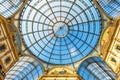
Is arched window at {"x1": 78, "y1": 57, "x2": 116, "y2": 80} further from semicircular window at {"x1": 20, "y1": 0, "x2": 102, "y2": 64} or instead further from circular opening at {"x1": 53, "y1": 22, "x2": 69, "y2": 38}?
circular opening at {"x1": 53, "y1": 22, "x2": 69, "y2": 38}

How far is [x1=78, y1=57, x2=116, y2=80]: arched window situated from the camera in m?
39.9

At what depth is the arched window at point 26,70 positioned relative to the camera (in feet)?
139

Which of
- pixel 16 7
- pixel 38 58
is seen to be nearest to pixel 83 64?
pixel 38 58

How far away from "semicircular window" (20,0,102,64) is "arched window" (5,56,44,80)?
5.97 ft

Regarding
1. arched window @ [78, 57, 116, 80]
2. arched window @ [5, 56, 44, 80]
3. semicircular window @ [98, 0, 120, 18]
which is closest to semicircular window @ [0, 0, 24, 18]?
arched window @ [5, 56, 44, 80]

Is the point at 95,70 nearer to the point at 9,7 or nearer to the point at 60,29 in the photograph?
the point at 60,29

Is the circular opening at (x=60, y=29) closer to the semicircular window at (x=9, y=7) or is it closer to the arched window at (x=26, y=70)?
the arched window at (x=26, y=70)

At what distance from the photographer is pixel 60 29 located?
4334 centimetres

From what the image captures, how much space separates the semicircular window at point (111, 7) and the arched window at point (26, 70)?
17354 millimetres

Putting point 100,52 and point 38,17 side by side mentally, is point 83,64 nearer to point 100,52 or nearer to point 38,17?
point 100,52

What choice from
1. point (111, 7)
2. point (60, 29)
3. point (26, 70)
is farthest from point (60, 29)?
point (111, 7)

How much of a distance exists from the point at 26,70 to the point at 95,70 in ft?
44.9

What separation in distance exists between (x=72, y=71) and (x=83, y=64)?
8.63ft

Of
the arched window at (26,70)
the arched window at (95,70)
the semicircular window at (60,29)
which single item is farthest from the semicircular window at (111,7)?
the arched window at (26,70)
